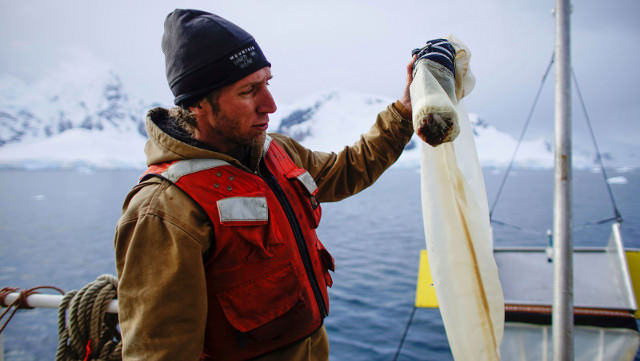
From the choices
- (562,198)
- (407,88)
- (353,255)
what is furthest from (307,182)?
(353,255)

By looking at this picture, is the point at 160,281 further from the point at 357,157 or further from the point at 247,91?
the point at 357,157

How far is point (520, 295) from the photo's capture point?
215 inches

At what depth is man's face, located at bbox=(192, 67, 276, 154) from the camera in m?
1.29

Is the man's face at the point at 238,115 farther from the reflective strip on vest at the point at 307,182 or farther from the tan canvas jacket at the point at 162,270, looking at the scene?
the reflective strip on vest at the point at 307,182

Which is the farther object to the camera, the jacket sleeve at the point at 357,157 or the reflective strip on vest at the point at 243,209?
the jacket sleeve at the point at 357,157

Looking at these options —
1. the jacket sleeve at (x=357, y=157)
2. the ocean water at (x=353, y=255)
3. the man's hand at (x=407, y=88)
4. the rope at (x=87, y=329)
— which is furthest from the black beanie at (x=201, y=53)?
the ocean water at (x=353, y=255)

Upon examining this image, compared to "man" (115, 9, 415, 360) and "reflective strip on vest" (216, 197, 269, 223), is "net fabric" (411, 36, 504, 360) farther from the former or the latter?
"reflective strip on vest" (216, 197, 269, 223)

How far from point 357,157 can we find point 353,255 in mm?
13587

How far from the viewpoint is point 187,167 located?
1.23 meters

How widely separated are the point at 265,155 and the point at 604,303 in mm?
5335

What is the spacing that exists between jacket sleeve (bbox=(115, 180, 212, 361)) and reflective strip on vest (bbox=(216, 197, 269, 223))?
0.30 ft

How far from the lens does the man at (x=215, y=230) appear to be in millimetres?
1091

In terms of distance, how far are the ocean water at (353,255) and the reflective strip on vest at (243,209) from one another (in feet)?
22.4

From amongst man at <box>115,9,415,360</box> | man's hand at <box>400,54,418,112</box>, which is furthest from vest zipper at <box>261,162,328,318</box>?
man's hand at <box>400,54,418,112</box>
